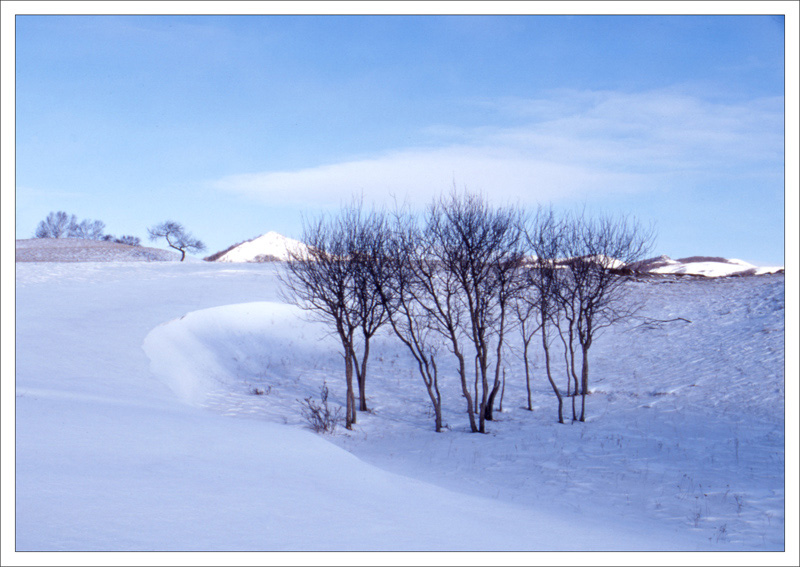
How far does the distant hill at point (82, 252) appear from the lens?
5097cm

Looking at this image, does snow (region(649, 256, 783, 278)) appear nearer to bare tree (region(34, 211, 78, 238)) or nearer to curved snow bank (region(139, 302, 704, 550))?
curved snow bank (region(139, 302, 704, 550))

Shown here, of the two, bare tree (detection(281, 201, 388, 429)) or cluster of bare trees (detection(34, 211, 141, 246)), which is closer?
bare tree (detection(281, 201, 388, 429))

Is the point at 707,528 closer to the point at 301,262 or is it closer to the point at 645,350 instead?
the point at 301,262

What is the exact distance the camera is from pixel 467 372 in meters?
27.4

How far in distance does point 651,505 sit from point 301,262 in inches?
518

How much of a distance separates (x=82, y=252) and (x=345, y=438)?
48.4 m

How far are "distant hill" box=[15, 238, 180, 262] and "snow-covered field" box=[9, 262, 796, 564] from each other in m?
17.2

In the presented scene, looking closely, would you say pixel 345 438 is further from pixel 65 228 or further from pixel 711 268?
pixel 65 228

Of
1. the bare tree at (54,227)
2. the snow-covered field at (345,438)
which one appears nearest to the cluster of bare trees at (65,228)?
the bare tree at (54,227)

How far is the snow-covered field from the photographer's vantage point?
18.3 ft

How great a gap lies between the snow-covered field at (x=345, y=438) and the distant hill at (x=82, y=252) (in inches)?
676

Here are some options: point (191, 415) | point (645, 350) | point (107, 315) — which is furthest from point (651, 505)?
point (107, 315)

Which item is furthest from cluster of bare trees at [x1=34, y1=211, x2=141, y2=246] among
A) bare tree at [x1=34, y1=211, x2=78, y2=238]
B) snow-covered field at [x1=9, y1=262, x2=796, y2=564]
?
snow-covered field at [x1=9, y1=262, x2=796, y2=564]

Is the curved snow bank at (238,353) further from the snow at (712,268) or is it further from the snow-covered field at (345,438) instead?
the snow at (712,268)
